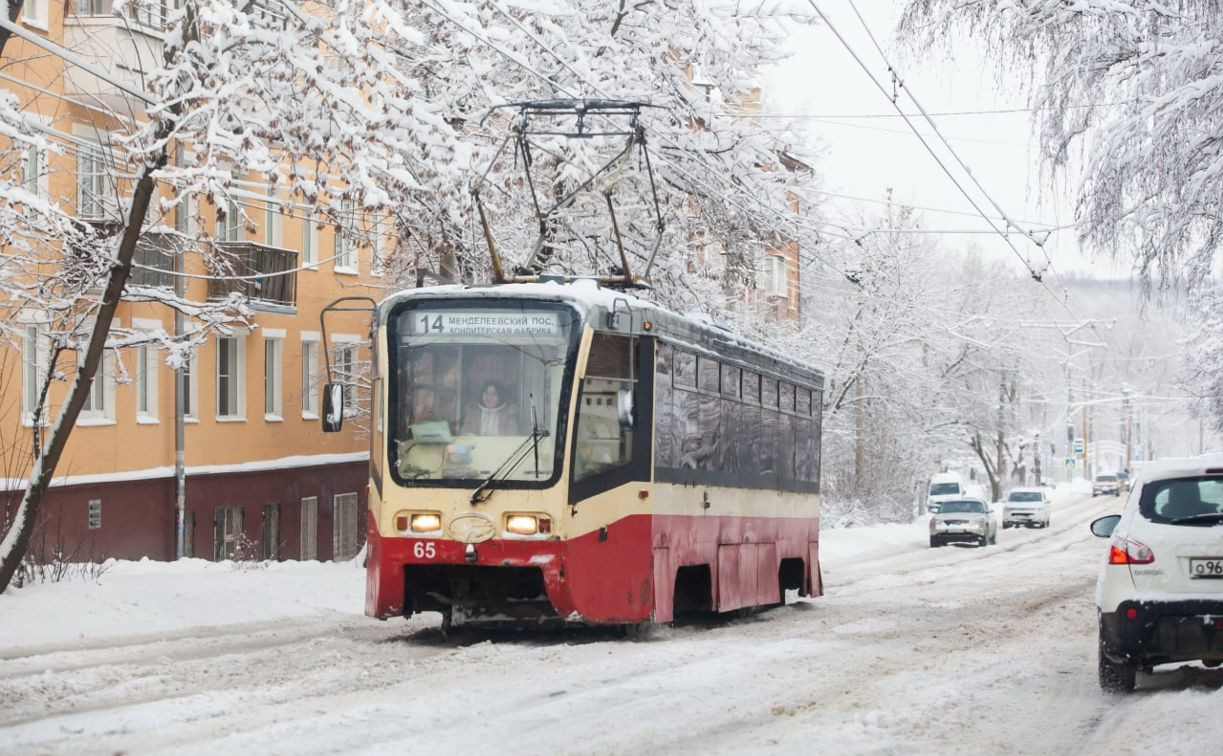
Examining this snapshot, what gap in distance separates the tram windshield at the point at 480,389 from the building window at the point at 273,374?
23409mm

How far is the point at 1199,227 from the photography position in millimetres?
12773

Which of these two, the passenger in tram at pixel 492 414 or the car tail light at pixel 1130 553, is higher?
the passenger in tram at pixel 492 414

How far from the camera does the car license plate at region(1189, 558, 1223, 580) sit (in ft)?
37.4

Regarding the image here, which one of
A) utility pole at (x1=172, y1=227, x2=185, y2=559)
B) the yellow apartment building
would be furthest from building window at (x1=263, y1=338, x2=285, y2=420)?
utility pole at (x1=172, y1=227, x2=185, y2=559)

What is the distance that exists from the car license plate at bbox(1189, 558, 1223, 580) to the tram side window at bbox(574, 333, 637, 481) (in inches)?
200

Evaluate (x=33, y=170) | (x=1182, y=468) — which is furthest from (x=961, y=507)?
(x=1182, y=468)

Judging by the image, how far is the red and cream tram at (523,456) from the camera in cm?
1448

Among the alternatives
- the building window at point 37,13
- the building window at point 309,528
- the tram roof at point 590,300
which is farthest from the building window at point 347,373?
the tram roof at point 590,300

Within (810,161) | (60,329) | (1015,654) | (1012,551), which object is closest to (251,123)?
(60,329)

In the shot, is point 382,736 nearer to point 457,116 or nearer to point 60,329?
point 60,329

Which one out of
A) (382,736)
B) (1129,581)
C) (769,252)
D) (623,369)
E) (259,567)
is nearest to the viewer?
(382,736)

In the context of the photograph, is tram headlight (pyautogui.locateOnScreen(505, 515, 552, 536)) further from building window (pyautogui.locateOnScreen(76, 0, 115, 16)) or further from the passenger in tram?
building window (pyautogui.locateOnScreen(76, 0, 115, 16))

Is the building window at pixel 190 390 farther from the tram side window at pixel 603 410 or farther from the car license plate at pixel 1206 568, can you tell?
the car license plate at pixel 1206 568

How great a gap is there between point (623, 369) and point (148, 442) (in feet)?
62.5
